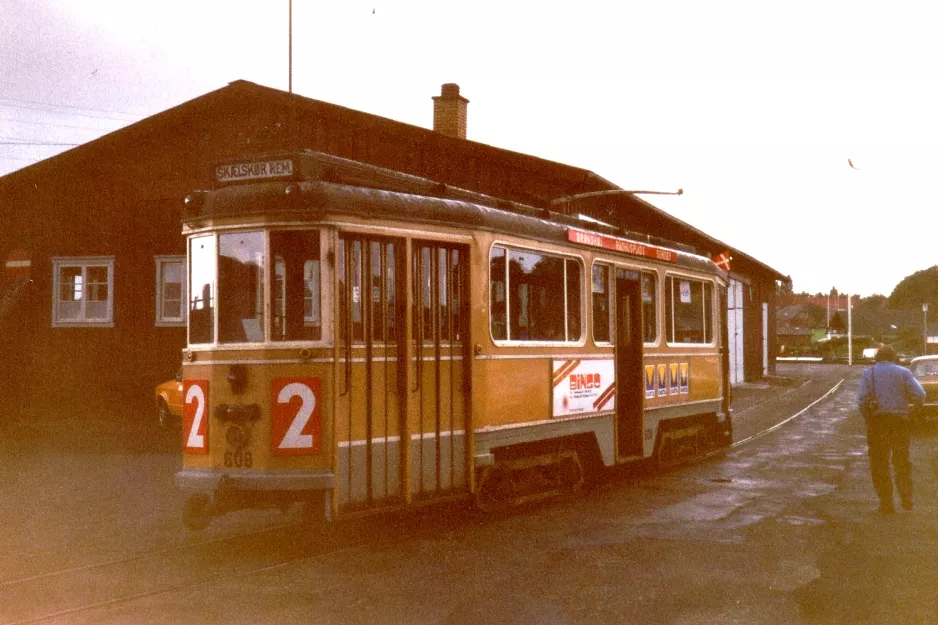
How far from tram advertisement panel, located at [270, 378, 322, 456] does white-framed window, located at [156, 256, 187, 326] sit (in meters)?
15.2

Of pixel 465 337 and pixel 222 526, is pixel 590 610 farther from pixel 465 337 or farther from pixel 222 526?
pixel 222 526

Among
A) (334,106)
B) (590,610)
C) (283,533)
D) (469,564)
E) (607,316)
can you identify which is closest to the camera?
(590,610)

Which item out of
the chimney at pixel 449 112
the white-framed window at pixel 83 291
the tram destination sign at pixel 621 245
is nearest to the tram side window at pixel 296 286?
the tram destination sign at pixel 621 245

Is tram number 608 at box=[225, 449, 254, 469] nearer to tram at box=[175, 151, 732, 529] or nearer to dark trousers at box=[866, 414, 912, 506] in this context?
tram at box=[175, 151, 732, 529]

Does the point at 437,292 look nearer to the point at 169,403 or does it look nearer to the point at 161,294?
the point at 169,403

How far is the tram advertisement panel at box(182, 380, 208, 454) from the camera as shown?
27.6 ft

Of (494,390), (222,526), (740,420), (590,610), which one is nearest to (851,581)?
(590,610)

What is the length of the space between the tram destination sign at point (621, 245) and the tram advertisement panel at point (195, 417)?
14.2 ft

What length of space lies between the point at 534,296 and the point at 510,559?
3.23m

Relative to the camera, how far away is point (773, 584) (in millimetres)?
7059

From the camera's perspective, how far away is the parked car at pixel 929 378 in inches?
797

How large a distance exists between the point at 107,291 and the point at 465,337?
15.9m

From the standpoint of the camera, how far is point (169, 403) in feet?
67.6

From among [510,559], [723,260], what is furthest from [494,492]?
[723,260]
